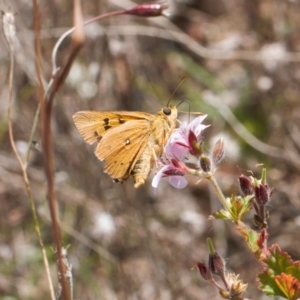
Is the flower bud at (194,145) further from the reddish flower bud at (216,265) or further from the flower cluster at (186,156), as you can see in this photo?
the reddish flower bud at (216,265)

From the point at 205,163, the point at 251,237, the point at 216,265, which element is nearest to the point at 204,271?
the point at 216,265

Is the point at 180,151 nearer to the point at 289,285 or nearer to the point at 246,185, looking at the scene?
Answer: the point at 246,185

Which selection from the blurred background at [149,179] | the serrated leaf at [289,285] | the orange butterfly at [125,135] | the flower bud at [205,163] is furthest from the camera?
the blurred background at [149,179]

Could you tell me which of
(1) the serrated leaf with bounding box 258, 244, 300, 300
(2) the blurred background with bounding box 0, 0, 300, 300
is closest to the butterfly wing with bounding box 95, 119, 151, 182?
(1) the serrated leaf with bounding box 258, 244, 300, 300

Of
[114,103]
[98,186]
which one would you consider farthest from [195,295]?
[114,103]

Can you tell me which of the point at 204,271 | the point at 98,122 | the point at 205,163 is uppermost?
the point at 205,163

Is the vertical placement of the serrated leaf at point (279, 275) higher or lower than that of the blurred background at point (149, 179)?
higher

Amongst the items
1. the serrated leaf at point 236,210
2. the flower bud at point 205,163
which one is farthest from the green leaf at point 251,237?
the flower bud at point 205,163
